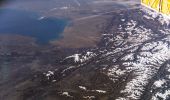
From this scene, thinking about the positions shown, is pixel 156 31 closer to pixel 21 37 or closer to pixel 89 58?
pixel 89 58

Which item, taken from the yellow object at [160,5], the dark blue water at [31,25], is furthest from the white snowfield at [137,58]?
the dark blue water at [31,25]

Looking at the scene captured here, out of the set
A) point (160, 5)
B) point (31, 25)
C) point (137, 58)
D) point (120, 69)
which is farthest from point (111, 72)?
point (160, 5)

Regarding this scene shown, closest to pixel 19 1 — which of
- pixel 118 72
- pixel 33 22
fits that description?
pixel 33 22

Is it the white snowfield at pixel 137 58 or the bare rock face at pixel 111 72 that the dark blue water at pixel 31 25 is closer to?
the bare rock face at pixel 111 72

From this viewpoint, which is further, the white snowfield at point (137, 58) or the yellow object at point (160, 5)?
the yellow object at point (160, 5)

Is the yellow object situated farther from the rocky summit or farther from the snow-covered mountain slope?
the rocky summit

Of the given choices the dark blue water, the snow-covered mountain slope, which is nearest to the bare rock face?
the snow-covered mountain slope

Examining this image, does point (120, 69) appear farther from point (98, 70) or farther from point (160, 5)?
point (160, 5)
